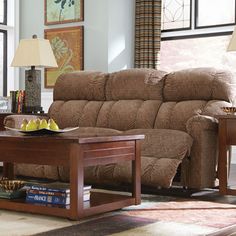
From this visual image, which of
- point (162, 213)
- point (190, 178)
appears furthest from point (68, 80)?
point (162, 213)

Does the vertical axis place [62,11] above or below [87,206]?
above

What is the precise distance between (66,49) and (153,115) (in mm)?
2395

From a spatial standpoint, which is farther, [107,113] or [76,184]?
[107,113]

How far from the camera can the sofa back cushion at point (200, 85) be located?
4.25 metres

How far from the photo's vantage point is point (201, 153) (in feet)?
12.9

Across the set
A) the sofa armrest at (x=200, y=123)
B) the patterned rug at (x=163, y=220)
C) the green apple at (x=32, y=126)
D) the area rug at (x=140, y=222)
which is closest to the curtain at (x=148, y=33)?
the sofa armrest at (x=200, y=123)

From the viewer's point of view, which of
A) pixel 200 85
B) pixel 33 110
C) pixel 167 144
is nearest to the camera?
pixel 167 144

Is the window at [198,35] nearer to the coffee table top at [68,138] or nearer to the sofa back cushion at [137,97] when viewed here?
the sofa back cushion at [137,97]

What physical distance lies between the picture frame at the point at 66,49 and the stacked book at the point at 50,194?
3416 millimetres

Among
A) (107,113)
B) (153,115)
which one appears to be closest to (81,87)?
(107,113)

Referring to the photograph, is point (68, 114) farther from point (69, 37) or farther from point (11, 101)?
point (69, 37)

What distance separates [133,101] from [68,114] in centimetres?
67

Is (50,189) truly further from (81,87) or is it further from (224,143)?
(81,87)

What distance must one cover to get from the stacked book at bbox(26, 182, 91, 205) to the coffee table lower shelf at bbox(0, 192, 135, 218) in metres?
0.04
